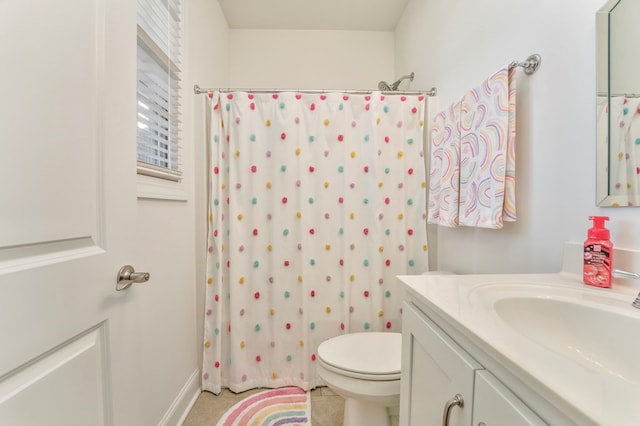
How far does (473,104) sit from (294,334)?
1.49 metres

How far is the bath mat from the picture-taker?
1373 mm

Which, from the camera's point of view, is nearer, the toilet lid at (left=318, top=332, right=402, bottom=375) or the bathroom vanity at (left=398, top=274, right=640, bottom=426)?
the bathroom vanity at (left=398, top=274, right=640, bottom=426)

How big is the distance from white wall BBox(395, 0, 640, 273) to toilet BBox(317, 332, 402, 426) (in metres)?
0.60

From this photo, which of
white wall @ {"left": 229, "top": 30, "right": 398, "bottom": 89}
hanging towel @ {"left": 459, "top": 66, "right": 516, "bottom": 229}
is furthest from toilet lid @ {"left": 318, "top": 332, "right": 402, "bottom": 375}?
white wall @ {"left": 229, "top": 30, "right": 398, "bottom": 89}

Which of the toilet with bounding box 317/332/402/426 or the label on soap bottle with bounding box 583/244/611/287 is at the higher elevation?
the label on soap bottle with bounding box 583/244/611/287

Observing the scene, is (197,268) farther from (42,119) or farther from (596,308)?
(596,308)

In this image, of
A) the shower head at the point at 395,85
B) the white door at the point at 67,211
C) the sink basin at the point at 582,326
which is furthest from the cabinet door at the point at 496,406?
the shower head at the point at 395,85

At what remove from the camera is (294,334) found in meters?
1.64

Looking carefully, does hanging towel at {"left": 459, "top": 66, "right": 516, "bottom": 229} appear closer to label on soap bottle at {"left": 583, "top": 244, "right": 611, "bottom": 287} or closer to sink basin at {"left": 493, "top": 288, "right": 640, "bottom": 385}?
label on soap bottle at {"left": 583, "top": 244, "right": 611, "bottom": 287}

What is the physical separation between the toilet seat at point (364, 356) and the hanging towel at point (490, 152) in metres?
0.66

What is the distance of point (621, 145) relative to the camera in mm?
712

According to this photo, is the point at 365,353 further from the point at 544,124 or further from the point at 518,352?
the point at 544,124

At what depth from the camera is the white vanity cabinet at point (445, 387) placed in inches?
16.8

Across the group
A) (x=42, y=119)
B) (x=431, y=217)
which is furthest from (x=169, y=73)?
(x=431, y=217)
